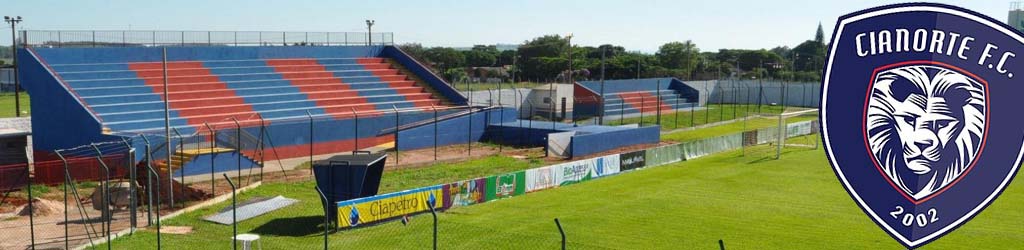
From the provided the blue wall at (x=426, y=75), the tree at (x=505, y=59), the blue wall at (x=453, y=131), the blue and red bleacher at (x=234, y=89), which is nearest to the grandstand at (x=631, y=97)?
the blue wall at (x=453, y=131)

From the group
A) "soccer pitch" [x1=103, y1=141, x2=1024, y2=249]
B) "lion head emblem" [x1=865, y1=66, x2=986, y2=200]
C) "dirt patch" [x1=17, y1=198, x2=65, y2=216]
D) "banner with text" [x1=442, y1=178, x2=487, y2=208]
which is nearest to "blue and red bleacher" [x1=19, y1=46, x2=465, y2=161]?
"dirt patch" [x1=17, y1=198, x2=65, y2=216]

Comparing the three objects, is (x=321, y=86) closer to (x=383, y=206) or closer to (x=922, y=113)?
(x=383, y=206)

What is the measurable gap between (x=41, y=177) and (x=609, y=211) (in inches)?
754

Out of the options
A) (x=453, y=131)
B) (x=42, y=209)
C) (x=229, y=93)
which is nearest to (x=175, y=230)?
(x=42, y=209)

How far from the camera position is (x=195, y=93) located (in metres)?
43.1

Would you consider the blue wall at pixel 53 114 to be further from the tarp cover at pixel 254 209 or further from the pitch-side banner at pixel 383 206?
the pitch-side banner at pixel 383 206

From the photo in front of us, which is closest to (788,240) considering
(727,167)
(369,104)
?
(727,167)

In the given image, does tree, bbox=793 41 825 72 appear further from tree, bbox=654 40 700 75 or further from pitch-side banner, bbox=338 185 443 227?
pitch-side banner, bbox=338 185 443 227

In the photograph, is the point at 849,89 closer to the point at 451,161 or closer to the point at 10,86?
the point at 451,161

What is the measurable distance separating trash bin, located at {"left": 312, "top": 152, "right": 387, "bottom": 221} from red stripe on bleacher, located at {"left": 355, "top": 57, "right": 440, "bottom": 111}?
25.7 meters

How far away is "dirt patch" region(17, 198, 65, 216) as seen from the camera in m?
25.8

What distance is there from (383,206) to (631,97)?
49.2 m

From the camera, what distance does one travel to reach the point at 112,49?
44.3 metres

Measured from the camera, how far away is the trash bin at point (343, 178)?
23.5 metres
